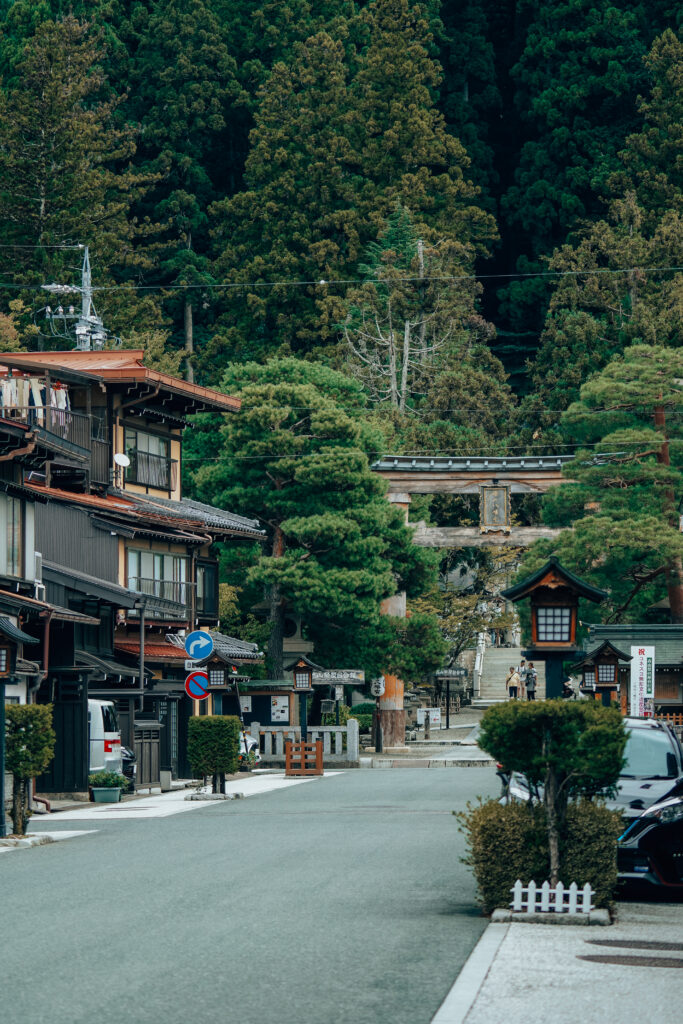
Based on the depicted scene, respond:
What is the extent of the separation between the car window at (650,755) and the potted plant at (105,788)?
1592cm

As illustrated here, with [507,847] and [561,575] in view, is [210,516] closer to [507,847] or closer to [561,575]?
[561,575]

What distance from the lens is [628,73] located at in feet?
287

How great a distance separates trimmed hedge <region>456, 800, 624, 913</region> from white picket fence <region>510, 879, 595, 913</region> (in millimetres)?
152

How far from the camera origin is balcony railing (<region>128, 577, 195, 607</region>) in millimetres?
41375

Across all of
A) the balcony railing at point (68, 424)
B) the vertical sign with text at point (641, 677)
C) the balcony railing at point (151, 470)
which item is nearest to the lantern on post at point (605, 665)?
the vertical sign with text at point (641, 677)

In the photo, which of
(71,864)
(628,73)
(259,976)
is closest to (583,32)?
(628,73)

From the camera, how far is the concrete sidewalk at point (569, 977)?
29.1 feet

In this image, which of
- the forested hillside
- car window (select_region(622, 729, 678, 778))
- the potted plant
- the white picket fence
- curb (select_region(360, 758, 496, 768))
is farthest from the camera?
the forested hillside

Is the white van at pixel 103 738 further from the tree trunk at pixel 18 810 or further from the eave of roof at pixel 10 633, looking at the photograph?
the tree trunk at pixel 18 810

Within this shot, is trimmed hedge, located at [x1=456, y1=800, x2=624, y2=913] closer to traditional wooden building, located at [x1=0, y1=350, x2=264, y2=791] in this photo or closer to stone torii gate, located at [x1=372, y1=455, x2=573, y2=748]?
traditional wooden building, located at [x1=0, y1=350, x2=264, y2=791]

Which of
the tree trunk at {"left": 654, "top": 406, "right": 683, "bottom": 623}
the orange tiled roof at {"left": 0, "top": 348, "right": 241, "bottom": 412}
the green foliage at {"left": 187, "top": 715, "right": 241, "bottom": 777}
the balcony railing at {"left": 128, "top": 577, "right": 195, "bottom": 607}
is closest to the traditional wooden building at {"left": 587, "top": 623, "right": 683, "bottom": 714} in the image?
the tree trunk at {"left": 654, "top": 406, "right": 683, "bottom": 623}

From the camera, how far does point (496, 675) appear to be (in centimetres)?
7494

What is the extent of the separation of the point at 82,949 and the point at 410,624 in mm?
41213

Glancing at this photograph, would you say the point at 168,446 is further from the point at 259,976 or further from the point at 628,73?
the point at 628,73
